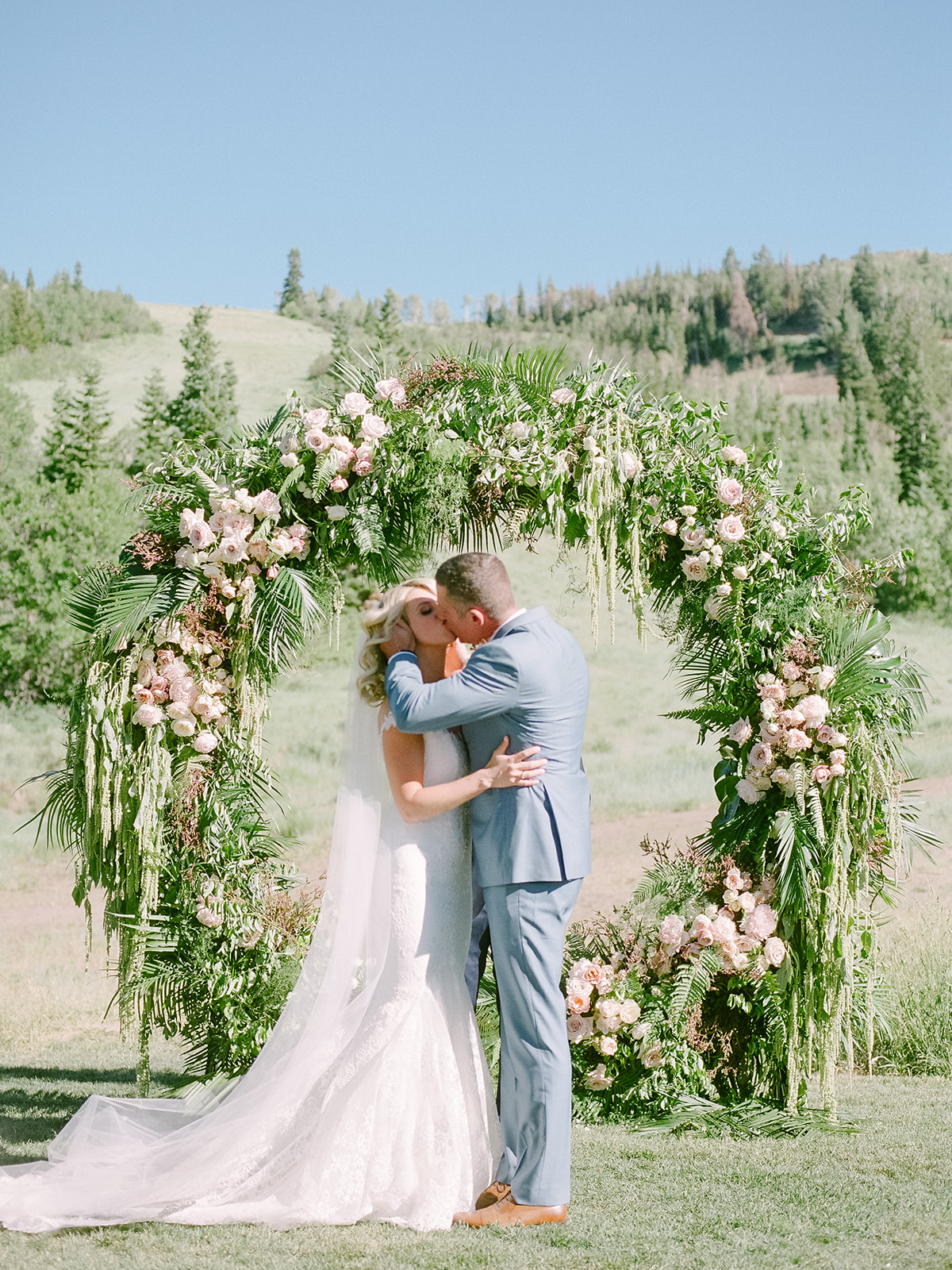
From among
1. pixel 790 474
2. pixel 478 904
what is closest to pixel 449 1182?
pixel 478 904

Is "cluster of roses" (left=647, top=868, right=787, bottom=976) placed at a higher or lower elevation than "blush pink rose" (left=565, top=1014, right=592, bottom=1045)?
higher

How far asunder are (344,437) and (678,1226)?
Result: 3.57 metres

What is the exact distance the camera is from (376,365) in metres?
5.83

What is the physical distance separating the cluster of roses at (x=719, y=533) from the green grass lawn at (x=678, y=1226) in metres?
2.46

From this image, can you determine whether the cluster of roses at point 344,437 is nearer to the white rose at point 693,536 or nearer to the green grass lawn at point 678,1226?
the white rose at point 693,536

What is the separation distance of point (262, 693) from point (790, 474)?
5169cm

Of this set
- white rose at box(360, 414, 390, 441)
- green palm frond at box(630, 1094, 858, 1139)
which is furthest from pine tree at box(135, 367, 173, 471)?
green palm frond at box(630, 1094, 858, 1139)

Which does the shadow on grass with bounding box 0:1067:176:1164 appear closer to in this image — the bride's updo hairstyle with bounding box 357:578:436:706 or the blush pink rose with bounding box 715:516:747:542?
the bride's updo hairstyle with bounding box 357:578:436:706

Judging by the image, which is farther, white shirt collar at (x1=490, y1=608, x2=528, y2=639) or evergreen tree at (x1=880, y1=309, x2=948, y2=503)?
evergreen tree at (x1=880, y1=309, x2=948, y2=503)

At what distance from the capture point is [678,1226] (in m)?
4.06

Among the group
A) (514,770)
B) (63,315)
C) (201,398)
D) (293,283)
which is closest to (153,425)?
(201,398)

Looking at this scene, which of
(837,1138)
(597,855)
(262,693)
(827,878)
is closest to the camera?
(837,1138)

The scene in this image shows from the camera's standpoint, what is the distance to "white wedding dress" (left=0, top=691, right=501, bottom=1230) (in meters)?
4.00

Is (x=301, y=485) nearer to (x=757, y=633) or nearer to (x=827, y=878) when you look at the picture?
(x=757, y=633)
